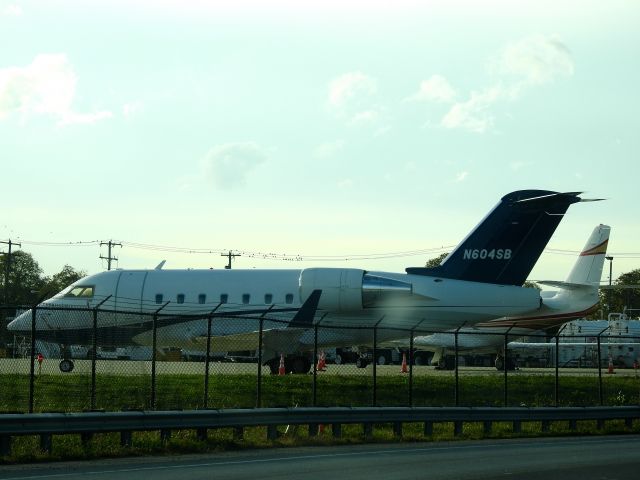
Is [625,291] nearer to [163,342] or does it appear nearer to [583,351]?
[583,351]

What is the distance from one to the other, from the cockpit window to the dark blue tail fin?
46.5 feet

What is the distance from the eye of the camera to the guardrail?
15242 millimetres

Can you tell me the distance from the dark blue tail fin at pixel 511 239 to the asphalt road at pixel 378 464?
19912mm

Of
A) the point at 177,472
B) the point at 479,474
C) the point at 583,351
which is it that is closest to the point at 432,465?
the point at 479,474

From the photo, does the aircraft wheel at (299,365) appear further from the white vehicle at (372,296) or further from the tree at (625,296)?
the tree at (625,296)

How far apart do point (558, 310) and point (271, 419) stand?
36383 millimetres

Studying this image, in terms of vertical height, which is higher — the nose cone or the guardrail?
the nose cone

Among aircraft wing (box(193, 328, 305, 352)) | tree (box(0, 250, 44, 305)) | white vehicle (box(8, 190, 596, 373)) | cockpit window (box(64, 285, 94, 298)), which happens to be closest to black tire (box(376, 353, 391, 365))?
white vehicle (box(8, 190, 596, 373))

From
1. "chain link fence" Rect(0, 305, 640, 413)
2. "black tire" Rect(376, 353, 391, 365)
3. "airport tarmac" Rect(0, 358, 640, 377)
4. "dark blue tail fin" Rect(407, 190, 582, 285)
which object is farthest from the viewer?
"black tire" Rect(376, 353, 391, 365)

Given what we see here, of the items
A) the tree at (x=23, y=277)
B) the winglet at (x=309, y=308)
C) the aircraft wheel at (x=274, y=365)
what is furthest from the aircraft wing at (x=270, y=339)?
the tree at (x=23, y=277)

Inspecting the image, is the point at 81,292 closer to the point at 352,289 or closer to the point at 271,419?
the point at 352,289

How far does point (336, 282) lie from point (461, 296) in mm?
4449

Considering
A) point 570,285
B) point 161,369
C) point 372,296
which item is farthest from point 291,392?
point 570,285

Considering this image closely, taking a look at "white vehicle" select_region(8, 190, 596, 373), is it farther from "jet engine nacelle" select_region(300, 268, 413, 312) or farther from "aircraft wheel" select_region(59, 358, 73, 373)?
"aircraft wheel" select_region(59, 358, 73, 373)
